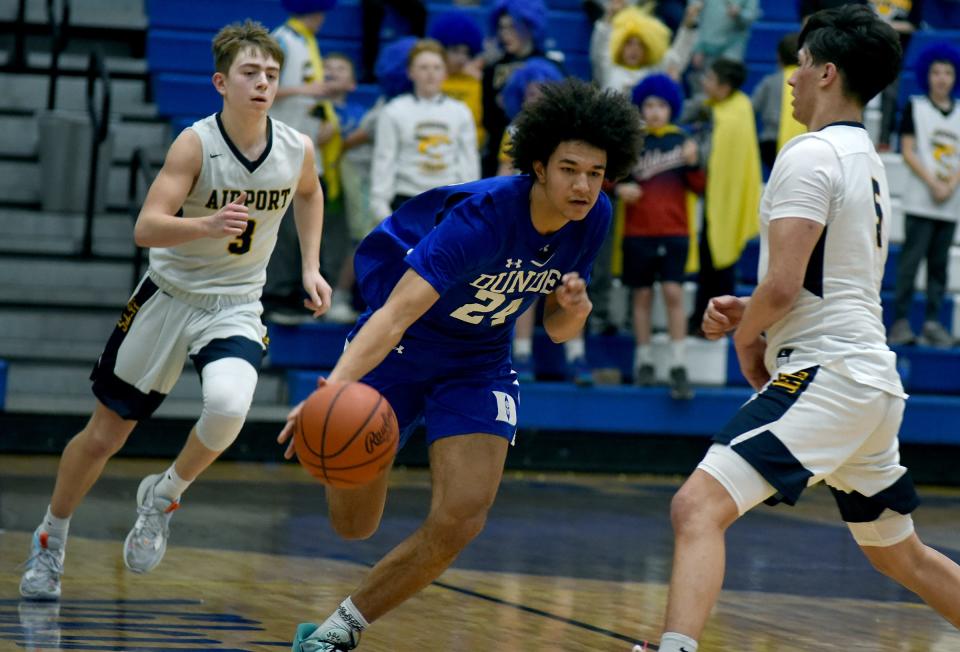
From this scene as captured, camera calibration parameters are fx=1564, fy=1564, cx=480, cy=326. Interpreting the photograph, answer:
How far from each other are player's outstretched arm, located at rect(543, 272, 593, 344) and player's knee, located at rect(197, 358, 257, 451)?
4.14 ft

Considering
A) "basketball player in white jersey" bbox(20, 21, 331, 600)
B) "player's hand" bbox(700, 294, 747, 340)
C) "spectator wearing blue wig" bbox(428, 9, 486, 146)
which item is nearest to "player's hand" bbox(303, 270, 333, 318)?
"basketball player in white jersey" bbox(20, 21, 331, 600)

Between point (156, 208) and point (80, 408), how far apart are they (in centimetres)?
466

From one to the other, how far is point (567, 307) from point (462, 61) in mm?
6460

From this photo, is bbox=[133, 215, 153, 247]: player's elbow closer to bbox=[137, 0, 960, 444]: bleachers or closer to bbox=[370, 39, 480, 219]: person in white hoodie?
bbox=[370, 39, 480, 219]: person in white hoodie

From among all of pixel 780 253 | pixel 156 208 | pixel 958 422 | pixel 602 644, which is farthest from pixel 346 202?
pixel 780 253

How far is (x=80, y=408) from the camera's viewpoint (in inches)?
396

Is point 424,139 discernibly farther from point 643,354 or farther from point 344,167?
point 643,354

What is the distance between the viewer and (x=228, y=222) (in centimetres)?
541

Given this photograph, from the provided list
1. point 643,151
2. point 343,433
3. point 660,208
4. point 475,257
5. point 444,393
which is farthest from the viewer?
point 660,208

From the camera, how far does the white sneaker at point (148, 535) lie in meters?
5.88

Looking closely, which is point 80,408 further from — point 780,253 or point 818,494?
point 780,253

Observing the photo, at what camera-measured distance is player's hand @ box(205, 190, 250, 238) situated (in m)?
5.40

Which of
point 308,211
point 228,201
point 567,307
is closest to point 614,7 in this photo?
point 308,211

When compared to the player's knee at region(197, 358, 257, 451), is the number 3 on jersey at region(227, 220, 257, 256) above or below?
above
